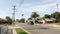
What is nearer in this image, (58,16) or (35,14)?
(58,16)

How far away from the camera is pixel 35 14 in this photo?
165 meters

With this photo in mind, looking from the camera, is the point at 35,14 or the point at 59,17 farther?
the point at 35,14

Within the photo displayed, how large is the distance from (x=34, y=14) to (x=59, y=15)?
32271 millimetres

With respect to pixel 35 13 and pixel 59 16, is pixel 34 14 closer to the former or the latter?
pixel 35 13

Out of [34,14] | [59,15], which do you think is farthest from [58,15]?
[34,14]

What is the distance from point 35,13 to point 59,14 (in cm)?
3320

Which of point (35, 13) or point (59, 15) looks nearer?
point (59, 15)

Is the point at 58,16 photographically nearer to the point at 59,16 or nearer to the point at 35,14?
the point at 59,16

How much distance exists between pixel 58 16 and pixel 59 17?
3.47ft

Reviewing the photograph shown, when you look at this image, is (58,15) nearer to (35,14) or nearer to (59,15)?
(59,15)

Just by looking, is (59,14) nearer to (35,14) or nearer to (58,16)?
(58,16)

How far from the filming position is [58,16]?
13762 cm

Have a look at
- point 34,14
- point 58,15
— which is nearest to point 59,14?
point 58,15

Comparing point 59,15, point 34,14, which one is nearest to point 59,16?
point 59,15
